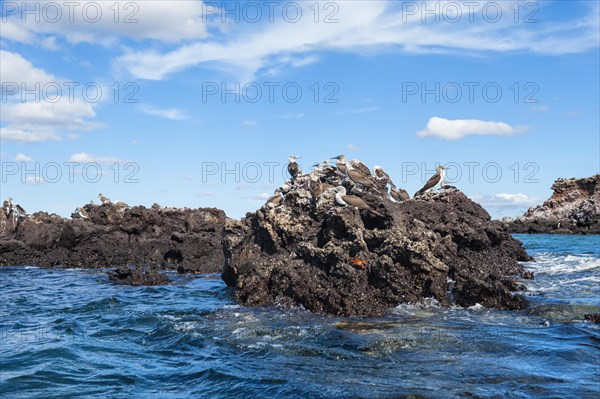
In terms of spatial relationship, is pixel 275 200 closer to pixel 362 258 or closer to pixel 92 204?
pixel 362 258

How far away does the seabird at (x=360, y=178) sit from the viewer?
15.2m

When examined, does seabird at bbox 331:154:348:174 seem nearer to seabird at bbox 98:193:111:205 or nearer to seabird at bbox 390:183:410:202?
seabird at bbox 390:183:410:202

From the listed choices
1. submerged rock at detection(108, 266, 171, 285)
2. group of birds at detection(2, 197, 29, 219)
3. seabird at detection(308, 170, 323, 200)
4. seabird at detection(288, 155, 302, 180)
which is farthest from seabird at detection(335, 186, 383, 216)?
group of birds at detection(2, 197, 29, 219)

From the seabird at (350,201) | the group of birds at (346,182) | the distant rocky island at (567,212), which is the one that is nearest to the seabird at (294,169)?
the group of birds at (346,182)

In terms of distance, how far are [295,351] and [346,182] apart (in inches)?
309

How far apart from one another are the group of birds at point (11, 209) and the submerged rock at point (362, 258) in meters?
16.2

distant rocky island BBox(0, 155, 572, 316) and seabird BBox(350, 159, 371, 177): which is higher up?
seabird BBox(350, 159, 371, 177)

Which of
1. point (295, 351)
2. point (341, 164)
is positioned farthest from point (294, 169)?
point (295, 351)

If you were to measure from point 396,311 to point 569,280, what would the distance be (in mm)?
7456

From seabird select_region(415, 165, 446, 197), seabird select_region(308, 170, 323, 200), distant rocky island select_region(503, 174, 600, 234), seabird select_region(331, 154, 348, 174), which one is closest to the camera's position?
seabird select_region(308, 170, 323, 200)

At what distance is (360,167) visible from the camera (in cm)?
1605

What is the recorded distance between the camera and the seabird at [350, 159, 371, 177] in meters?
15.9

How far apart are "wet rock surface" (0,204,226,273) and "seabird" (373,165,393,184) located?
24.5 ft

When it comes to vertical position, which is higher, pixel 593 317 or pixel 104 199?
pixel 104 199
